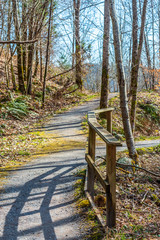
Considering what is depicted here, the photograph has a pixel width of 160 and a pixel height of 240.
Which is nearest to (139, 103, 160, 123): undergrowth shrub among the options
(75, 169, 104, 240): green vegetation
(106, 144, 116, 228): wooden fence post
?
(75, 169, 104, 240): green vegetation

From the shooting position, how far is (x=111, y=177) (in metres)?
3.23

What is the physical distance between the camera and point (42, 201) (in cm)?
443

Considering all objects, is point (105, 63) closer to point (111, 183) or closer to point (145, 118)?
point (145, 118)

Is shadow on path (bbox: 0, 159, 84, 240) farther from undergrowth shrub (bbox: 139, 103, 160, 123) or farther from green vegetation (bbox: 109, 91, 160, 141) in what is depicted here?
undergrowth shrub (bbox: 139, 103, 160, 123)

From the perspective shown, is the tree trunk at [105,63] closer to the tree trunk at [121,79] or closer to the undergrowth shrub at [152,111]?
the undergrowth shrub at [152,111]

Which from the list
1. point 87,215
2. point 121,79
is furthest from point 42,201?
point 121,79

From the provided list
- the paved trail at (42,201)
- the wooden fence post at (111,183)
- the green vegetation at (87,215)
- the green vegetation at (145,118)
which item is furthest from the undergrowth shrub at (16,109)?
the wooden fence post at (111,183)

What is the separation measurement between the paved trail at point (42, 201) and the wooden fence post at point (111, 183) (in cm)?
51

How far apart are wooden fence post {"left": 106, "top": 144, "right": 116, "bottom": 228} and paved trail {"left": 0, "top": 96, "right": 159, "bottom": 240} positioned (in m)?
0.51

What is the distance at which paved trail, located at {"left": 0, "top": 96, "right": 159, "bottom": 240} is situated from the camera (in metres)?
3.49

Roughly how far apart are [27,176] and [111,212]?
9.71 feet

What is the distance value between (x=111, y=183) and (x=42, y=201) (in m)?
1.80

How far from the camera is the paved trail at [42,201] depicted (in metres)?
3.49

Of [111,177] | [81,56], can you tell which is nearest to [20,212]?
[111,177]
